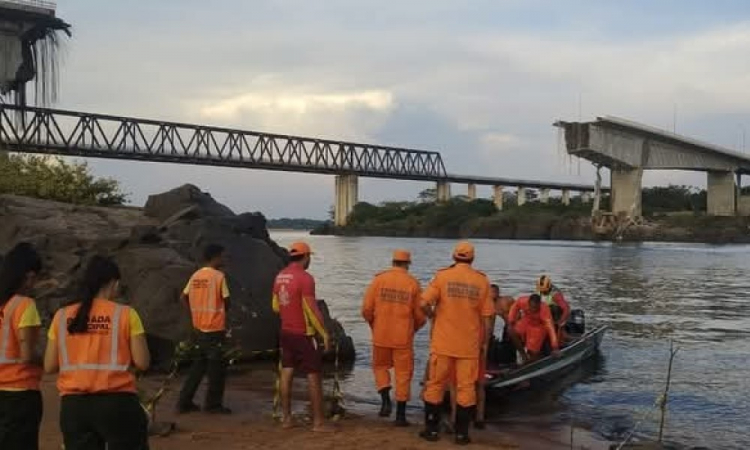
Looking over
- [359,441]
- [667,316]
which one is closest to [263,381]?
[359,441]

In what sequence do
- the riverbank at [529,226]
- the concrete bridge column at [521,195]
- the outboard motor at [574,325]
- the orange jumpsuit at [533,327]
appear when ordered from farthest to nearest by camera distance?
1. the concrete bridge column at [521,195]
2. the riverbank at [529,226]
3. the outboard motor at [574,325]
4. the orange jumpsuit at [533,327]

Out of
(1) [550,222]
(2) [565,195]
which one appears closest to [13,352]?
(1) [550,222]

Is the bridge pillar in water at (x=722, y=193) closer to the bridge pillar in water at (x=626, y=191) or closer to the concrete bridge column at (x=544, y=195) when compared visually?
the bridge pillar in water at (x=626, y=191)

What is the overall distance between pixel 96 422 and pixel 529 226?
12379 centimetres

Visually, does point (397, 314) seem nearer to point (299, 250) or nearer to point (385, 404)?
point (299, 250)

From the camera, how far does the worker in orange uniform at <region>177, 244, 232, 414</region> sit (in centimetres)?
966

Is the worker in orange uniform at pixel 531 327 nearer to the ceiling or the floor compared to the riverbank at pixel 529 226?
nearer to the floor

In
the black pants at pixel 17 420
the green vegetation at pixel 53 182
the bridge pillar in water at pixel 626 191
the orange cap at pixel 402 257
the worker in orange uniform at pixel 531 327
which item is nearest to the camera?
the black pants at pixel 17 420

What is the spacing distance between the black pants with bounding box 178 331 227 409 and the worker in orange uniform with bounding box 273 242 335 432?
1.18m

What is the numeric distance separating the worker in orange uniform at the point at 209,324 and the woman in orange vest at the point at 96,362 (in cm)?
444

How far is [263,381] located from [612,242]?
324 feet

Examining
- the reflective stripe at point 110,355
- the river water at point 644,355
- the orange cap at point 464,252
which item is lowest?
the river water at point 644,355

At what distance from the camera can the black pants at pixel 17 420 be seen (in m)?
5.57

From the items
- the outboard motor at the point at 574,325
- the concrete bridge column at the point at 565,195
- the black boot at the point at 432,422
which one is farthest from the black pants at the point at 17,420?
the concrete bridge column at the point at 565,195
